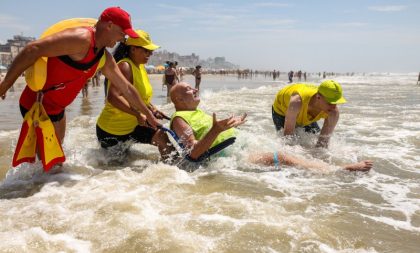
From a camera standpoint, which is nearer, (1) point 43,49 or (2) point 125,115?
(1) point 43,49

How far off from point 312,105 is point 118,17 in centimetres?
288

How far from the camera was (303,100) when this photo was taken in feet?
16.3

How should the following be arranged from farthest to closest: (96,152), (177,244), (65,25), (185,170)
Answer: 1. (96,152)
2. (185,170)
3. (65,25)
4. (177,244)

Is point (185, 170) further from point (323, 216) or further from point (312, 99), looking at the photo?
point (312, 99)

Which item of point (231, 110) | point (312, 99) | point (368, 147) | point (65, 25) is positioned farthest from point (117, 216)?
point (231, 110)

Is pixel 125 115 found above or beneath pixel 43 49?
beneath

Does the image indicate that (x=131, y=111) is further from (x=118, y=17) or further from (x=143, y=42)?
(x=118, y=17)

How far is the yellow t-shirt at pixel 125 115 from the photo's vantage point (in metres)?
4.39

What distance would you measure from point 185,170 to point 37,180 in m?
1.46

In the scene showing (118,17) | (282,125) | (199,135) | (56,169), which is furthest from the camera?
(282,125)

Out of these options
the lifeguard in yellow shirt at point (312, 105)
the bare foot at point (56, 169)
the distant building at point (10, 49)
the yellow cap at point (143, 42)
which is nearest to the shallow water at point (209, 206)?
the bare foot at point (56, 169)

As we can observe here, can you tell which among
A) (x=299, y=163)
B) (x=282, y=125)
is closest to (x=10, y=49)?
(x=282, y=125)

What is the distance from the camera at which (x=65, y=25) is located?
3.24 metres

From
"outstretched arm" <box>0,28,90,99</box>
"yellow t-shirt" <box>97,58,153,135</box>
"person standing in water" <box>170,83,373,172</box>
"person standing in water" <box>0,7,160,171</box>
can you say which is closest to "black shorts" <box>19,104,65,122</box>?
"person standing in water" <box>0,7,160,171</box>
